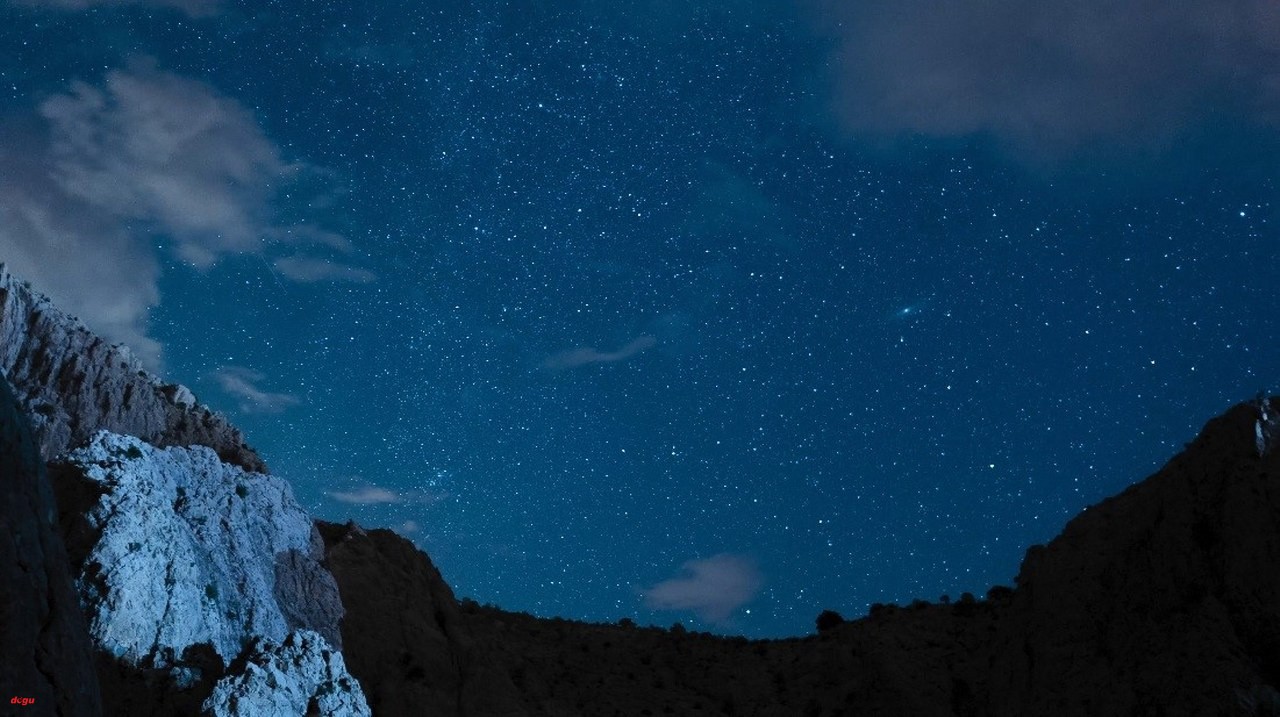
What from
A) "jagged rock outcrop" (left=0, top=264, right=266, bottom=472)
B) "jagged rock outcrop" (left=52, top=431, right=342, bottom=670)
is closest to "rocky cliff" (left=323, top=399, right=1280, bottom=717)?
"jagged rock outcrop" (left=52, top=431, right=342, bottom=670)

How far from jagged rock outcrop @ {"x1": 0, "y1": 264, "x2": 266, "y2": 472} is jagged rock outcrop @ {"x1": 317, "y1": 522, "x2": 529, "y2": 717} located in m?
10.7

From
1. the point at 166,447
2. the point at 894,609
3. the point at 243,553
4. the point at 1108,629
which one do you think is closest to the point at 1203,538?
the point at 1108,629

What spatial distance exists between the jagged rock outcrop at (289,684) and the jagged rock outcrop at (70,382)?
8.15m

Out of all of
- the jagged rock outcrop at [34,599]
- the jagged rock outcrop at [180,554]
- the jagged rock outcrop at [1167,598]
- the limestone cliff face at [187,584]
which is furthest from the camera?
the jagged rock outcrop at [1167,598]

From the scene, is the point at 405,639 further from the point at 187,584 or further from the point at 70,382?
the point at 70,382

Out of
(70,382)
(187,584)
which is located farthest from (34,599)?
(70,382)

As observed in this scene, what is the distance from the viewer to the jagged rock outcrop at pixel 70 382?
25234mm

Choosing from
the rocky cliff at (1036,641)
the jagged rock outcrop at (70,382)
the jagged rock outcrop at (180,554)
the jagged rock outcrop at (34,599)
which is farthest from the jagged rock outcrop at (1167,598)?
the jagged rock outcrop at (70,382)

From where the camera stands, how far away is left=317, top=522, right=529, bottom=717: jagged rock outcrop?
3447cm

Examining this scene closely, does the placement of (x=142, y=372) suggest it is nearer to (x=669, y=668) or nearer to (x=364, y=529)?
Result: (x=364, y=529)

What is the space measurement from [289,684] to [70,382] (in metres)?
11.7

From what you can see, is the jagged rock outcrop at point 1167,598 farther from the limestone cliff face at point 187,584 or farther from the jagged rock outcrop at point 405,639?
the limestone cliff face at point 187,584

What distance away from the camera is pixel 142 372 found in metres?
30.3

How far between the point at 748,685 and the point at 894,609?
11893mm
